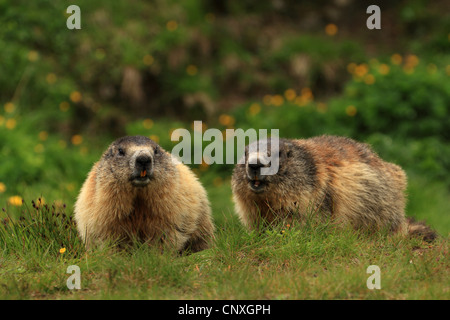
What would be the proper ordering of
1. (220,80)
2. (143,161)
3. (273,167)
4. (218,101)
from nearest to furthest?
(143,161) → (273,167) → (218,101) → (220,80)

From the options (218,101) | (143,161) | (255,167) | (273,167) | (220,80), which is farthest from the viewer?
(220,80)

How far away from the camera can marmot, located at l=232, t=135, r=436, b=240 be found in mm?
6211

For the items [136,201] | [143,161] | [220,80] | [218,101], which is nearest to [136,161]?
[143,161]

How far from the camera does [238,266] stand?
5527mm

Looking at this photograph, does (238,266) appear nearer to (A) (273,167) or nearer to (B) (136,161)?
(A) (273,167)

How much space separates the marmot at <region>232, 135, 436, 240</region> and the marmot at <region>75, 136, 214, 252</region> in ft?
2.27

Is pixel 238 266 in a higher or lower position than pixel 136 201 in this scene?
lower

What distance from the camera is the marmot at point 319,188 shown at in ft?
20.4

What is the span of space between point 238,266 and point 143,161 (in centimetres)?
133

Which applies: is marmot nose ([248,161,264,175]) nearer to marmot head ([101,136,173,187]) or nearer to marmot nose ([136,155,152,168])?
marmot head ([101,136,173,187])

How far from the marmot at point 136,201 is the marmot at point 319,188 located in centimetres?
69

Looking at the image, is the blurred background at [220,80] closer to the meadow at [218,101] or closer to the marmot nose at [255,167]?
the meadow at [218,101]

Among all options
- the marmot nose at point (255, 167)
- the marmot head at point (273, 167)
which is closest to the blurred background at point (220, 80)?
the marmot head at point (273, 167)

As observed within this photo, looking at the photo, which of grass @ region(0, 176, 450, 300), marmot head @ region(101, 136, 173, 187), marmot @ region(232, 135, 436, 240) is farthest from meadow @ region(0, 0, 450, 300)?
marmot head @ region(101, 136, 173, 187)
